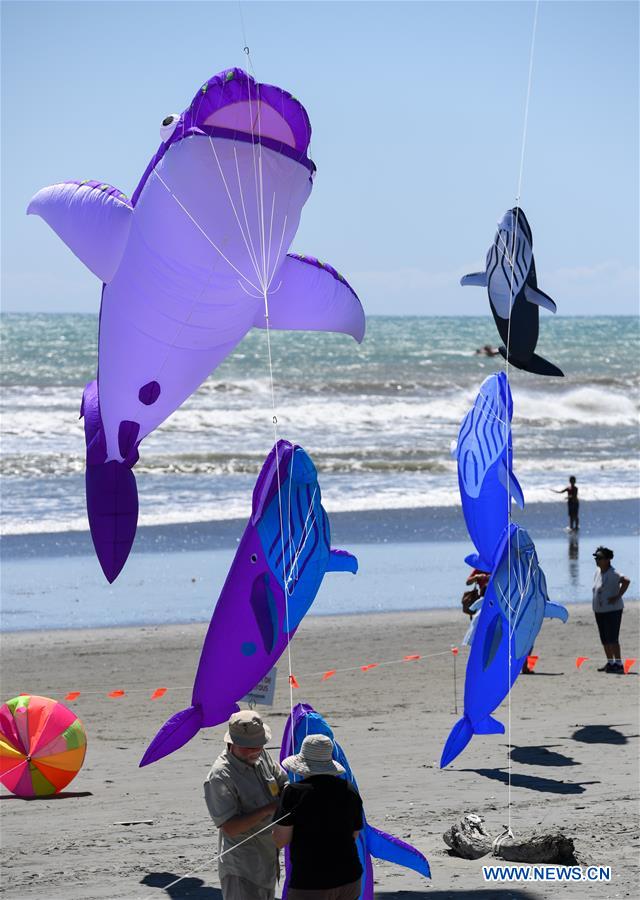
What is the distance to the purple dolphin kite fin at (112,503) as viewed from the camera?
895cm

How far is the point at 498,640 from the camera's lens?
9297 mm

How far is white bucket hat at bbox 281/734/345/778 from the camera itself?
6102mm

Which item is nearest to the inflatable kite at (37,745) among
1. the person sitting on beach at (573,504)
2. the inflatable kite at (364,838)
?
the inflatable kite at (364,838)

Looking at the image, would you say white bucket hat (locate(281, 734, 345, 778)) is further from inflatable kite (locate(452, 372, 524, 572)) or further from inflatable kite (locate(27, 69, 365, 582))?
inflatable kite (locate(452, 372, 524, 572))

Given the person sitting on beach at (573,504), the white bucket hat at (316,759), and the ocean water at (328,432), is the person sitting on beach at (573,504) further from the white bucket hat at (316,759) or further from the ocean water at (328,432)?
the white bucket hat at (316,759)

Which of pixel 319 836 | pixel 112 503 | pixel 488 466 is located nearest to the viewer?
pixel 319 836

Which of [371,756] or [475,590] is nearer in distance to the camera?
[371,756]

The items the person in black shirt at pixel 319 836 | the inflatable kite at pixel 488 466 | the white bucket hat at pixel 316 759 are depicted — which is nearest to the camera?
the person in black shirt at pixel 319 836

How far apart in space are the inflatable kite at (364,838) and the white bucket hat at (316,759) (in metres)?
0.65

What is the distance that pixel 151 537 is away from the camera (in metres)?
20.1

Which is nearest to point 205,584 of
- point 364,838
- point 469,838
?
point 469,838

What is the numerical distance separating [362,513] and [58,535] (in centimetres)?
507

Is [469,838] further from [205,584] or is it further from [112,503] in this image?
[205,584]

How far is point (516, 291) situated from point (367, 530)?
37.1 ft
